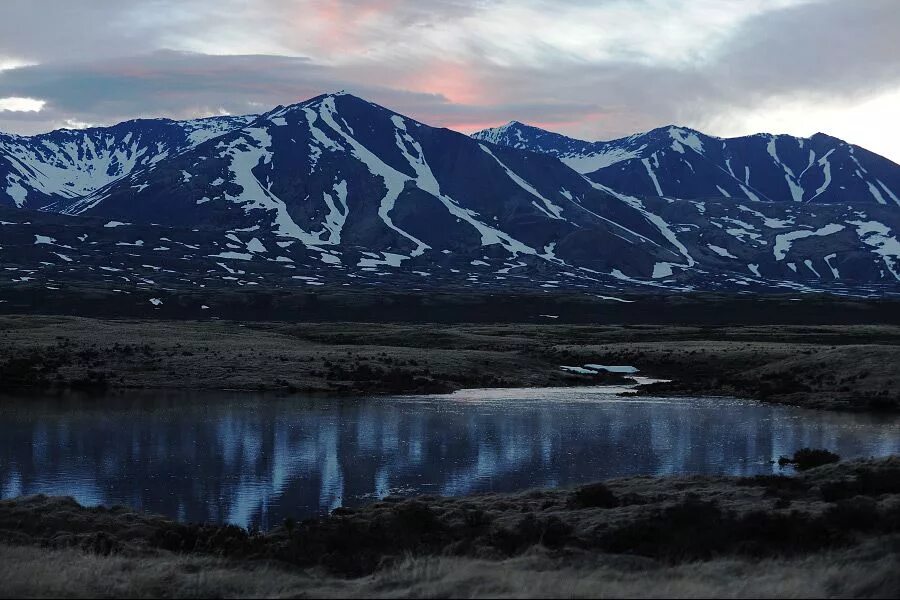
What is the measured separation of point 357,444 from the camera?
50.2 m

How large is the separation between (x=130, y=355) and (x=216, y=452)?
4477 cm

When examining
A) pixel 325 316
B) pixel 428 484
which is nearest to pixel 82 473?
pixel 428 484

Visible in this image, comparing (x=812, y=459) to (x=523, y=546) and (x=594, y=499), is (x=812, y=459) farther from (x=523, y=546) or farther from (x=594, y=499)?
(x=523, y=546)

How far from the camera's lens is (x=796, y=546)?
835 inches

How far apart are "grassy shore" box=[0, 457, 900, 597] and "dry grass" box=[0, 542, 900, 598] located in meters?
0.05

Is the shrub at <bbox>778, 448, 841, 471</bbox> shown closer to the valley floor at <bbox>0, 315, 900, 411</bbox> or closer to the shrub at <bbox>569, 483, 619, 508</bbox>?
the shrub at <bbox>569, 483, 619, 508</bbox>

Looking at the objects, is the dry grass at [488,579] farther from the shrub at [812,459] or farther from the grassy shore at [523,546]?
the shrub at [812,459]

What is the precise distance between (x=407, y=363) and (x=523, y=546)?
66.4 meters

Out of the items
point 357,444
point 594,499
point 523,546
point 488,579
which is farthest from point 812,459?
point 488,579

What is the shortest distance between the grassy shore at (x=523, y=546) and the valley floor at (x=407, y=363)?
42124 millimetres

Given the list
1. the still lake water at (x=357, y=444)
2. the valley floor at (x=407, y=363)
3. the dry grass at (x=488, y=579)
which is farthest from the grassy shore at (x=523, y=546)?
the valley floor at (x=407, y=363)

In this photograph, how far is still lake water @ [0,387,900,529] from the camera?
39.0m

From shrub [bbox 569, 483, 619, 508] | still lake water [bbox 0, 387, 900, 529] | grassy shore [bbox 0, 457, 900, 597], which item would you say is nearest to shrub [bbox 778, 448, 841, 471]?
still lake water [bbox 0, 387, 900, 529]

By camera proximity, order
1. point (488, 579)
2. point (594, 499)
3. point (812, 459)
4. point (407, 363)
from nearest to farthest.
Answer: point (488, 579)
point (594, 499)
point (812, 459)
point (407, 363)
